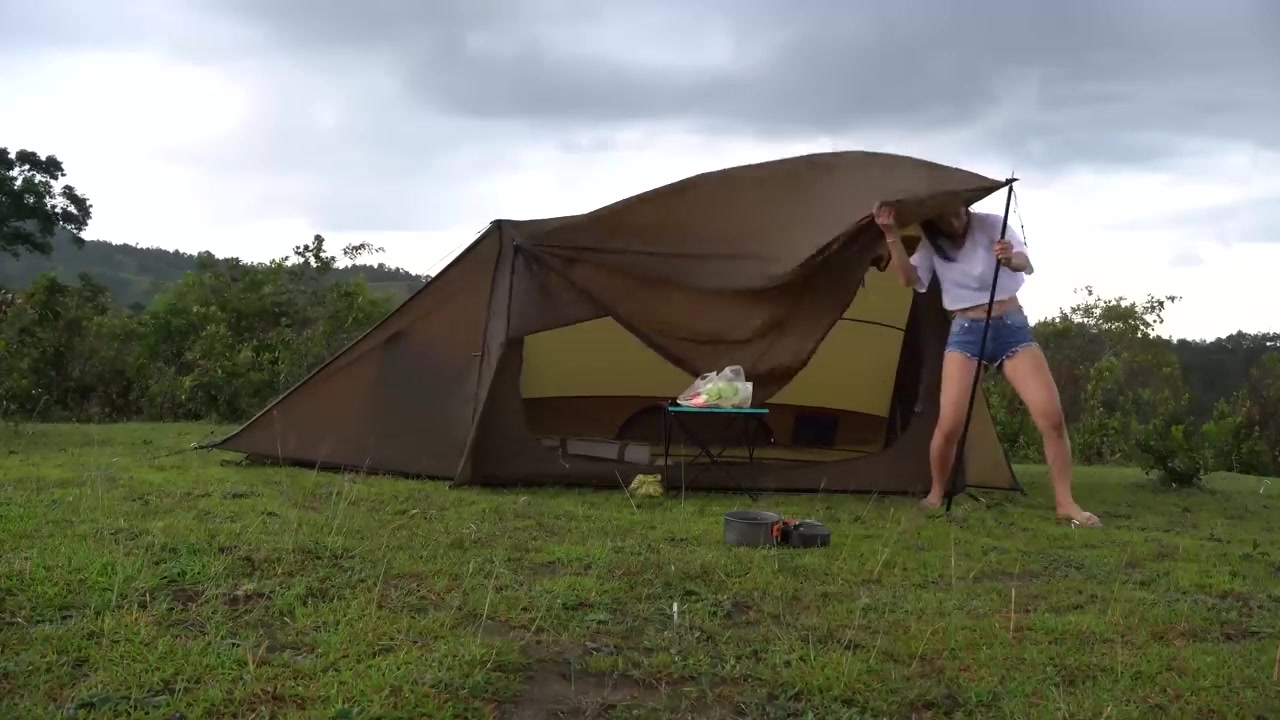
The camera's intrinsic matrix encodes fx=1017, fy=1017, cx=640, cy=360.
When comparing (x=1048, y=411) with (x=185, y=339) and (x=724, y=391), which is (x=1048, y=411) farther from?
(x=185, y=339)

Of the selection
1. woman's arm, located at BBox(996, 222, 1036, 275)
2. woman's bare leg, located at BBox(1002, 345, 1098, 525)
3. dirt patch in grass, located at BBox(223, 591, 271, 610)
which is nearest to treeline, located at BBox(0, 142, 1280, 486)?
woman's bare leg, located at BBox(1002, 345, 1098, 525)

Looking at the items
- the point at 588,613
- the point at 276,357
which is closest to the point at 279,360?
the point at 276,357

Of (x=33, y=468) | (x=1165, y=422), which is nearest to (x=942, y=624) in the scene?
(x=33, y=468)

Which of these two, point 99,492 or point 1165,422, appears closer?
point 99,492

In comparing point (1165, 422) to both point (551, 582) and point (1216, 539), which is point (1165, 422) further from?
point (551, 582)

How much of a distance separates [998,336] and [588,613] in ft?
8.50

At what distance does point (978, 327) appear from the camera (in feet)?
14.5

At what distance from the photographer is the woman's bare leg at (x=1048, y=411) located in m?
4.34

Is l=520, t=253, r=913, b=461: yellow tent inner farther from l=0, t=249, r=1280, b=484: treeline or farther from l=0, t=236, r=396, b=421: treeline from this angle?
l=0, t=236, r=396, b=421: treeline

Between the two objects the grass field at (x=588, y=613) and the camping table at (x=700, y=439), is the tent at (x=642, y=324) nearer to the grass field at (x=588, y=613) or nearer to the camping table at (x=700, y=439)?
the camping table at (x=700, y=439)

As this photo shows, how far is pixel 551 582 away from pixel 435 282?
8.49 feet

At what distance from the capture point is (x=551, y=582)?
288 cm

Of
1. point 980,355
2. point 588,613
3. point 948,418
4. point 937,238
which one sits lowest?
point 588,613

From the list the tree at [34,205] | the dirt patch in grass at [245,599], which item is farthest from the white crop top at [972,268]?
the tree at [34,205]
